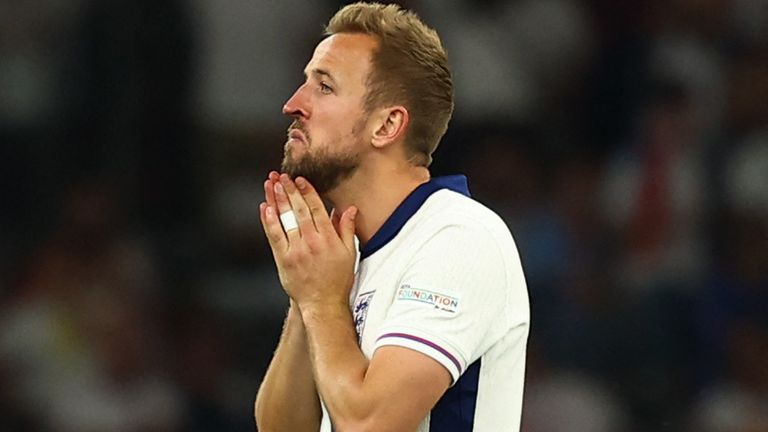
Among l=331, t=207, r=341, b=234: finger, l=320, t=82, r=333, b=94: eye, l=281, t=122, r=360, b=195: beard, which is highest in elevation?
l=320, t=82, r=333, b=94: eye

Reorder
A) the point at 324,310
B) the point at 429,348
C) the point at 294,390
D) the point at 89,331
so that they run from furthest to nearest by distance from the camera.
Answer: the point at 89,331 < the point at 294,390 < the point at 324,310 < the point at 429,348

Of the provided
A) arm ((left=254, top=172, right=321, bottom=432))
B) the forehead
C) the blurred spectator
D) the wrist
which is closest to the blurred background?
the blurred spectator

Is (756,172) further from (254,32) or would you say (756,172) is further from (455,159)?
(254,32)

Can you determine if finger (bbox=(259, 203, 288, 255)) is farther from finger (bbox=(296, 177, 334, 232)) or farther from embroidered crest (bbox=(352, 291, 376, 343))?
embroidered crest (bbox=(352, 291, 376, 343))

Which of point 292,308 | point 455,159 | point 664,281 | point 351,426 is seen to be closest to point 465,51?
point 455,159

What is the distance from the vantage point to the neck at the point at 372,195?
2699 millimetres

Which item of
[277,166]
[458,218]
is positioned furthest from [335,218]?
[277,166]

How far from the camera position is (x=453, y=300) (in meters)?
2.43

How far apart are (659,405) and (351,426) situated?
3.55 meters

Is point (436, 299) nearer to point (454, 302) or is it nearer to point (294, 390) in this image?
point (454, 302)

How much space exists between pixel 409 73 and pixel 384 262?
0.39 metres

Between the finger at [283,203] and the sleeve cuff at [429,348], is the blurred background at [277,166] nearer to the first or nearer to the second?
the finger at [283,203]

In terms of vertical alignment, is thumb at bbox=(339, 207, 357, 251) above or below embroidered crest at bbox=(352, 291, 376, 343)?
above

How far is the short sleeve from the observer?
2389 mm
